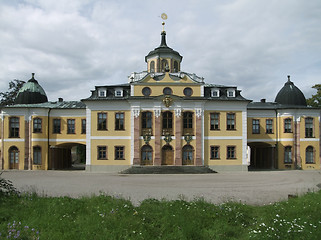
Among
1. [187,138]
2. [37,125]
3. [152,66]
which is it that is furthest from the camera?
[152,66]

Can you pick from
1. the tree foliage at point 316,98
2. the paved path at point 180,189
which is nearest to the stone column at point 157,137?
the paved path at point 180,189

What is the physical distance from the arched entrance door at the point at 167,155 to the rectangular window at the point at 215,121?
5.26m

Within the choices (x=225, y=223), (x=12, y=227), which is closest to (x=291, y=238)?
(x=225, y=223)

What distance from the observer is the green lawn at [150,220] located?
784 centimetres

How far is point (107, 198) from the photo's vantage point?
34.4 feet

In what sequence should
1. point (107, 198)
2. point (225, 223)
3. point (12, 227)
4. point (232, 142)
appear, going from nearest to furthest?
point (12, 227) < point (225, 223) < point (107, 198) < point (232, 142)

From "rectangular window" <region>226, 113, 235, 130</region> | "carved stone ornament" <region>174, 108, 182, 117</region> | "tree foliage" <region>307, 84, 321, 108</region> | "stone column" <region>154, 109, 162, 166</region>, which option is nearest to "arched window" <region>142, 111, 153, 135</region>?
"stone column" <region>154, 109, 162, 166</region>

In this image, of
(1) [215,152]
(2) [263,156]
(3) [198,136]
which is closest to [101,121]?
(3) [198,136]

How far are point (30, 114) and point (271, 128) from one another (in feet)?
93.0

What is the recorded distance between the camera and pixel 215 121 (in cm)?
3212

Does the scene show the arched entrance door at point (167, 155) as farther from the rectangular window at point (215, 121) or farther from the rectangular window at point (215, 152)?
the rectangular window at point (215, 121)

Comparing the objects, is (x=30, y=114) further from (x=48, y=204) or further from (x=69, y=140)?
(x=48, y=204)

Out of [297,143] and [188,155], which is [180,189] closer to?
[188,155]

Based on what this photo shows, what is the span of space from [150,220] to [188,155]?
2275 cm
